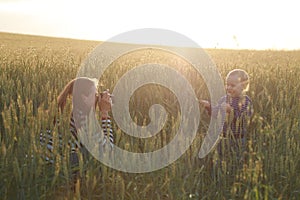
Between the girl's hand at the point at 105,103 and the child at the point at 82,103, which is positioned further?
the girl's hand at the point at 105,103

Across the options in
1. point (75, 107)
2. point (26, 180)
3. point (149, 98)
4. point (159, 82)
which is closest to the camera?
point (26, 180)

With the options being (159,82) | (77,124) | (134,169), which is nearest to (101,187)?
(134,169)

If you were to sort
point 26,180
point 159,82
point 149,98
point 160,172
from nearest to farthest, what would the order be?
point 26,180 → point 160,172 → point 149,98 → point 159,82

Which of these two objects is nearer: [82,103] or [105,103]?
[82,103]

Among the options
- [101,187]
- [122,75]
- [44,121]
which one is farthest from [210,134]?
[122,75]

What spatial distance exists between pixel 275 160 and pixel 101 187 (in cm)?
110

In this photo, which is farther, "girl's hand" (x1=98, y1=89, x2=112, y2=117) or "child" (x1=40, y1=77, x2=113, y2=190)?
"girl's hand" (x1=98, y1=89, x2=112, y2=117)

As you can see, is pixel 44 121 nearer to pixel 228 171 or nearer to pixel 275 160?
pixel 228 171

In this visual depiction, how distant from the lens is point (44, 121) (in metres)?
2.51

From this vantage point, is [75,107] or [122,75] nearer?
[75,107]

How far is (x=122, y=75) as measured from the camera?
493 centimetres

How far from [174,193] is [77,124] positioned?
1049 millimetres

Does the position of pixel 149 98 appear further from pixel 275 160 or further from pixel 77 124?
pixel 275 160

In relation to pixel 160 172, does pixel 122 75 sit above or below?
above
